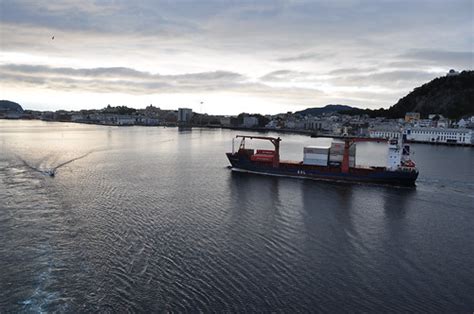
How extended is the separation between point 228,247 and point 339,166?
12956mm

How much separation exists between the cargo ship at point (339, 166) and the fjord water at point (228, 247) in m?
1.65

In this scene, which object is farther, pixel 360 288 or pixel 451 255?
pixel 451 255

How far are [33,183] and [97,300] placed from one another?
1136cm

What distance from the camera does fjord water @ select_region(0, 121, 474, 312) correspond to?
23.7 feet

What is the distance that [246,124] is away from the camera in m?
111

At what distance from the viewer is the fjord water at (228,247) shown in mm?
7211

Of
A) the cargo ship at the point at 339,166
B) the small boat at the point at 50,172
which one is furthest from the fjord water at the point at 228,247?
the cargo ship at the point at 339,166

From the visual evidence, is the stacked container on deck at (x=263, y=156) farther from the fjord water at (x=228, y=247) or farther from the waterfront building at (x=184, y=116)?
the waterfront building at (x=184, y=116)

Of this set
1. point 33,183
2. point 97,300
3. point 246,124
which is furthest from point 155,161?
point 246,124

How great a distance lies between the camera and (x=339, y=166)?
2119 cm

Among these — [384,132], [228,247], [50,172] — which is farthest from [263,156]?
[384,132]

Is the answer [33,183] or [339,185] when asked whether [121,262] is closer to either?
[33,183]

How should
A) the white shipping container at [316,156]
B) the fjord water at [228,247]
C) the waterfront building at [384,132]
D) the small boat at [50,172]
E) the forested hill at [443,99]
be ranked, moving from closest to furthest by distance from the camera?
the fjord water at [228,247] → the small boat at [50,172] → the white shipping container at [316,156] → the waterfront building at [384,132] → the forested hill at [443,99]

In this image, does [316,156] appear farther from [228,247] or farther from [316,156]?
[228,247]
